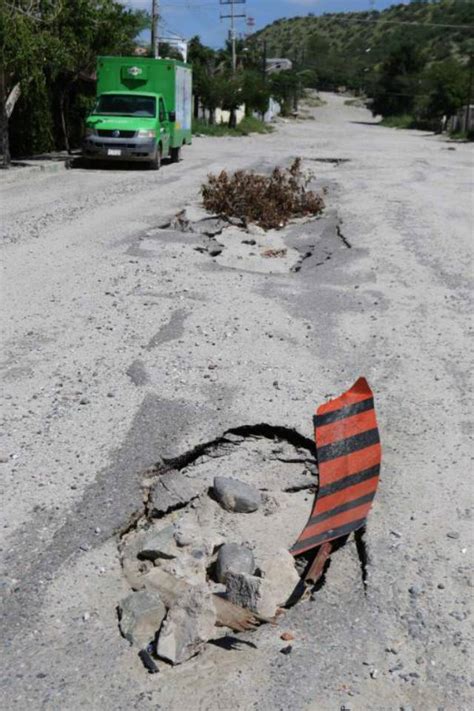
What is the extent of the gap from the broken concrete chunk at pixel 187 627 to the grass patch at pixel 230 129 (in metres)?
Result: 46.0

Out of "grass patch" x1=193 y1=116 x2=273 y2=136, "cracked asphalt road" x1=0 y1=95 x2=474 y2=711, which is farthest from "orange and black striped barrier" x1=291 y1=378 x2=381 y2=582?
"grass patch" x1=193 y1=116 x2=273 y2=136

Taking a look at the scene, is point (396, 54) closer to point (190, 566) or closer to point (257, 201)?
point (257, 201)

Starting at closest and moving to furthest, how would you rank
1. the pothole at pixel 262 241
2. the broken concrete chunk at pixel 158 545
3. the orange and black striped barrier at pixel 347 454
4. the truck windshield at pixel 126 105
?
the broken concrete chunk at pixel 158 545
the orange and black striped barrier at pixel 347 454
the pothole at pixel 262 241
the truck windshield at pixel 126 105

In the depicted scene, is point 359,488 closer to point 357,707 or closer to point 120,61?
point 357,707

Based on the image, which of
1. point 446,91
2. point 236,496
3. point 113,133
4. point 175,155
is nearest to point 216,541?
point 236,496

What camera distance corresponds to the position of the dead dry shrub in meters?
12.7

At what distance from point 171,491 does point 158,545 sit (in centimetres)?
58

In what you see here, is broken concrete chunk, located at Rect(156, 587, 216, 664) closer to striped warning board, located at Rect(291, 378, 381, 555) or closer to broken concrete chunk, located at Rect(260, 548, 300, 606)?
broken concrete chunk, located at Rect(260, 548, 300, 606)

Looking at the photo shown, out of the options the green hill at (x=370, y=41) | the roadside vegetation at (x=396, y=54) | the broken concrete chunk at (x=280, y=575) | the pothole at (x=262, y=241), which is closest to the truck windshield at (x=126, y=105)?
the pothole at (x=262, y=241)

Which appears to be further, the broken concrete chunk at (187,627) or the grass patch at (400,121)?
the grass patch at (400,121)

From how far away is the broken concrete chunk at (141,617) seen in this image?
3.19m

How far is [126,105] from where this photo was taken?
23.1m

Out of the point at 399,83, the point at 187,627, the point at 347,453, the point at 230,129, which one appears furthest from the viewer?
the point at 399,83

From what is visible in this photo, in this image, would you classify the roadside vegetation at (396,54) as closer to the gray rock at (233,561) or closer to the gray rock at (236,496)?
the gray rock at (236,496)
